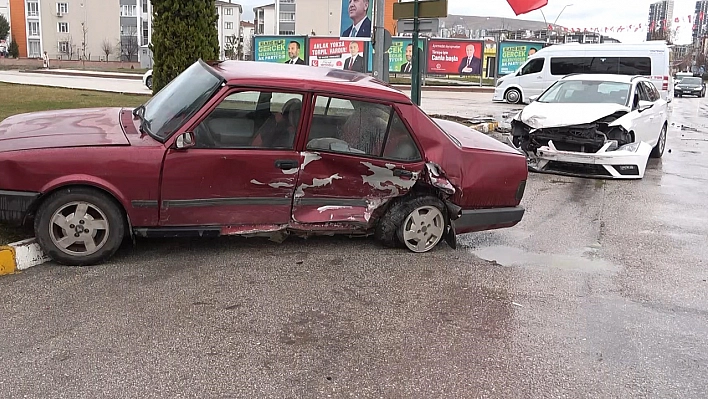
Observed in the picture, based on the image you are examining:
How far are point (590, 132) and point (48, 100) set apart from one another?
12317 millimetres

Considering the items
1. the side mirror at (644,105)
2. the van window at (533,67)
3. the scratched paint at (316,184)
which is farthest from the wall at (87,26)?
the scratched paint at (316,184)

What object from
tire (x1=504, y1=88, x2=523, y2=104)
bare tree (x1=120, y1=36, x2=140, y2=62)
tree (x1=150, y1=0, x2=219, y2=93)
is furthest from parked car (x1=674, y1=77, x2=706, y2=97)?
bare tree (x1=120, y1=36, x2=140, y2=62)

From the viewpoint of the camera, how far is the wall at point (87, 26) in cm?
8200

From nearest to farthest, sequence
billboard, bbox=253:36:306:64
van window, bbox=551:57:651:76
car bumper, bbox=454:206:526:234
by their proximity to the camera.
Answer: car bumper, bbox=454:206:526:234 → van window, bbox=551:57:651:76 → billboard, bbox=253:36:306:64

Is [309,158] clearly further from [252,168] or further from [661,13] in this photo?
[661,13]

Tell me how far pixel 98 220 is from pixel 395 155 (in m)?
2.45

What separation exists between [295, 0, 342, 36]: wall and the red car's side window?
75678 mm

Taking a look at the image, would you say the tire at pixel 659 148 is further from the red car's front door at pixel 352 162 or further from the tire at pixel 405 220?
the red car's front door at pixel 352 162

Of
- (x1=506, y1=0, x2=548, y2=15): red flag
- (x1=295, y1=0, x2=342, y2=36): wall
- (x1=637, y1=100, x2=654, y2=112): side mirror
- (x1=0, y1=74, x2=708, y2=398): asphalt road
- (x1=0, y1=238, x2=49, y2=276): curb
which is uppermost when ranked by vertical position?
(x1=295, y1=0, x2=342, y2=36): wall

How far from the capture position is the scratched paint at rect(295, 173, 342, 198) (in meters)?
5.36

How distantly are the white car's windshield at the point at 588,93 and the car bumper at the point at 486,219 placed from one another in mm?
5772

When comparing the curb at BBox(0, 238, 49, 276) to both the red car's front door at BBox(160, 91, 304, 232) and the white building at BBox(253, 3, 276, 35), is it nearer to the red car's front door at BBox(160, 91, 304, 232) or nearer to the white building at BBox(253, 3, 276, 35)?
the red car's front door at BBox(160, 91, 304, 232)

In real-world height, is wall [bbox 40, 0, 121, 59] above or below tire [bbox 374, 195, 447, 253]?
above

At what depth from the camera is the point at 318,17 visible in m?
79.5
